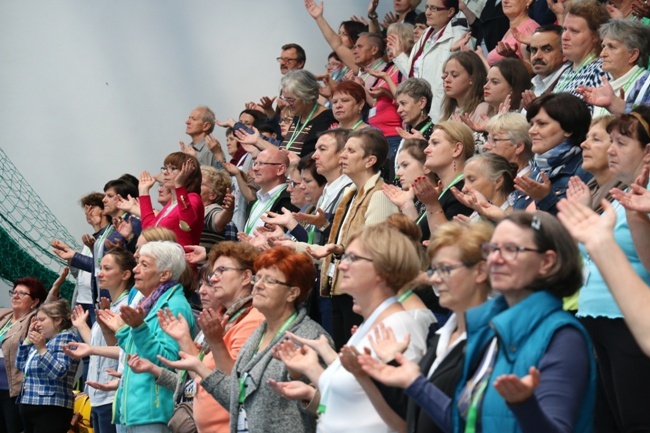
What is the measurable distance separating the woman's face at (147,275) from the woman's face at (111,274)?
50cm

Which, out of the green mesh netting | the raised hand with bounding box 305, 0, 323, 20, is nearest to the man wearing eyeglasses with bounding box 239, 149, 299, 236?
the raised hand with bounding box 305, 0, 323, 20

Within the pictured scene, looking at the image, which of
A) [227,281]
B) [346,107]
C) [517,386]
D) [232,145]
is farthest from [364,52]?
[517,386]

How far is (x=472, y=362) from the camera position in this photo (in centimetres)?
287

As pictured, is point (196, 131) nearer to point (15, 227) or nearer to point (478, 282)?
point (15, 227)

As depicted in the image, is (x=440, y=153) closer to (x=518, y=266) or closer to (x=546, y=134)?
(x=546, y=134)

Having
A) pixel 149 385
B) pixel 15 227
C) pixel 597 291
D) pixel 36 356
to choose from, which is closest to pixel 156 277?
pixel 149 385

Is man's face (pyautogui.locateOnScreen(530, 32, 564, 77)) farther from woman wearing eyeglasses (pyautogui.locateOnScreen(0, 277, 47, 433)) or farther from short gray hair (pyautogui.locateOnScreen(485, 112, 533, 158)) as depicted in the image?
woman wearing eyeglasses (pyautogui.locateOnScreen(0, 277, 47, 433))

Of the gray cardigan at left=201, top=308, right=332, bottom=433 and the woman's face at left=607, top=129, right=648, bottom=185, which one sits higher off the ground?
the woman's face at left=607, top=129, right=648, bottom=185

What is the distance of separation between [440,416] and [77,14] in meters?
7.69

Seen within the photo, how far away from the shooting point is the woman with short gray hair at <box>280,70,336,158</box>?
7055 millimetres

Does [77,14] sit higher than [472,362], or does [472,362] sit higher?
[77,14]

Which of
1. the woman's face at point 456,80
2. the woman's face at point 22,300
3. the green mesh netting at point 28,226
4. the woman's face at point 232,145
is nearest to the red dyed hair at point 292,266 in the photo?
the woman's face at point 456,80

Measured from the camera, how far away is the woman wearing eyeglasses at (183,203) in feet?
20.5

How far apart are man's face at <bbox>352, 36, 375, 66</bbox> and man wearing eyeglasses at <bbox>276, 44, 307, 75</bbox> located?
753 millimetres
